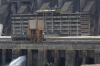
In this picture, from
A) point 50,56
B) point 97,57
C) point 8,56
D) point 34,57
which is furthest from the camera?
point 8,56

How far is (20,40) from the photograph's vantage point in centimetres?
8512

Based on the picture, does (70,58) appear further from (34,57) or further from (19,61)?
(19,61)

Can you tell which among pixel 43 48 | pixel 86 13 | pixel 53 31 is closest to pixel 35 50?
pixel 43 48

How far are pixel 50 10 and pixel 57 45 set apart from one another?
2817 cm

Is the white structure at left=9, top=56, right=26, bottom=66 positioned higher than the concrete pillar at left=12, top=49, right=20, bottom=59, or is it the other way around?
the concrete pillar at left=12, top=49, right=20, bottom=59

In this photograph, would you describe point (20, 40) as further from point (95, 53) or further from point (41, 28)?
point (95, 53)

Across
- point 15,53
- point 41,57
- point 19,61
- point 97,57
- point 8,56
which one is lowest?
point 19,61

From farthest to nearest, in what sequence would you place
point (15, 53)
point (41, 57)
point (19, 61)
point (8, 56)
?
point (8, 56)
point (15, 53)
point (19, 61)
point (41, 57)

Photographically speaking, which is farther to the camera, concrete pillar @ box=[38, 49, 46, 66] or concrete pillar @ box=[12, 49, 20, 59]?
concrete pillar @ box=[12, 49, 20, 59]

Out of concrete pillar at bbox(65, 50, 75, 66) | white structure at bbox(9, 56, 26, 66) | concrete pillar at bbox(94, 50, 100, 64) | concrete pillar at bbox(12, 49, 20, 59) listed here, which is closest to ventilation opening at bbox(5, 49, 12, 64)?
concrete pillar at bbox(12, 49, 20, 59)

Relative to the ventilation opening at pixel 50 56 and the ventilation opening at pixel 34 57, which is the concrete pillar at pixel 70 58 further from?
the ventilation opening at pixel 34 57

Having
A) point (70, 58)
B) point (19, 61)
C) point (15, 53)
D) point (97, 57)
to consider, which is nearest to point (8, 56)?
point (15, 53)

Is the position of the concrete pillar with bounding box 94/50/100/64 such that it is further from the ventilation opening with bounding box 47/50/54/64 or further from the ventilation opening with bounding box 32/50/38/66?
the ventilation opening with bounding box 32/50/38/66

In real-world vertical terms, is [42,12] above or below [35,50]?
above
